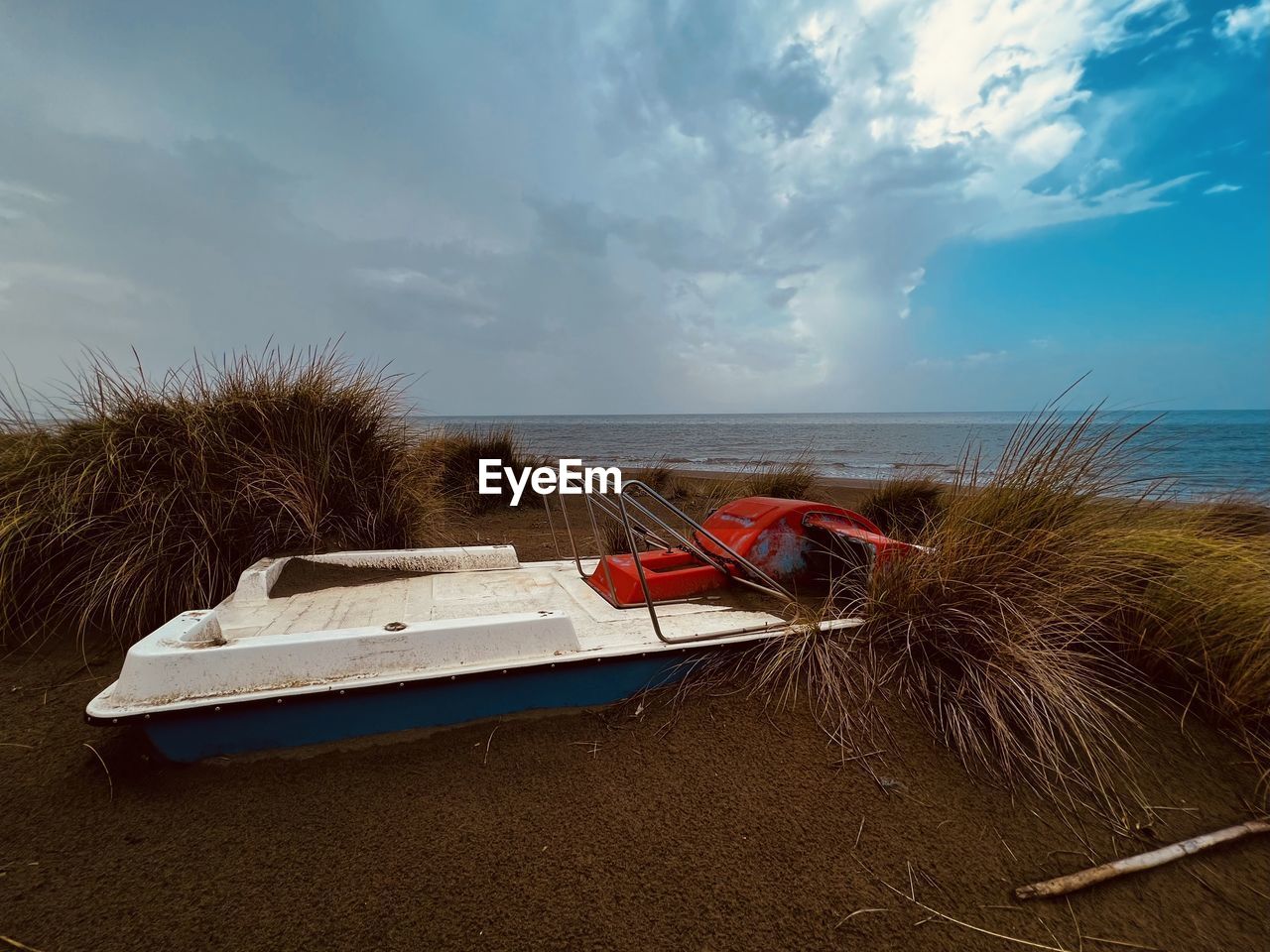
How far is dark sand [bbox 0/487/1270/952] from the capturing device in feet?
5.83

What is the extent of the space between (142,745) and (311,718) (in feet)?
2.38

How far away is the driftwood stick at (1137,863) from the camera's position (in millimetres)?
Result: 2000

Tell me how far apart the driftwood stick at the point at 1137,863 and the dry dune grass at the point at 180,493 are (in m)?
4.40

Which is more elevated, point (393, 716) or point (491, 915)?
point (393, 716)

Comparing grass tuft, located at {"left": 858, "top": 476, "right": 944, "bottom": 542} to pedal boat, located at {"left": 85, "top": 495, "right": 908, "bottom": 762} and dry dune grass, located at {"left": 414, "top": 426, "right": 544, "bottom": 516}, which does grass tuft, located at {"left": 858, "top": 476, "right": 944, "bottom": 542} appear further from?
dry dune grass, located at {"left": 414, "top": 426, "right": 544, "bottom": 516}

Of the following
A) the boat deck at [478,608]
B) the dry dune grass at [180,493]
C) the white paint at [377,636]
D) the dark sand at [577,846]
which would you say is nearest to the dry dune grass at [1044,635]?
the dark sand at [577,846]

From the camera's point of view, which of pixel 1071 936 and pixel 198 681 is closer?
pixel 1071 936

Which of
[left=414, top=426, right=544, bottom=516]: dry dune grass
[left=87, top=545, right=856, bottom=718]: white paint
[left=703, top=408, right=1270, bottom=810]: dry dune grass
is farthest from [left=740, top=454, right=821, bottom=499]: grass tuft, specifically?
[left=87, top=545, right=856, bottom=718]: white paint

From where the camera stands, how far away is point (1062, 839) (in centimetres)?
226

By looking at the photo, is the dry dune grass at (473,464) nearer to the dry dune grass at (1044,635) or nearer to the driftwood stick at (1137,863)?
the dry dune grass at (1044,635)

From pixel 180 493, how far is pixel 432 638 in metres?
2.57

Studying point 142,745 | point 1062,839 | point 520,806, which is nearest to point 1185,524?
point 1062,839

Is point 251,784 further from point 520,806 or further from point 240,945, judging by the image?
point 520,806

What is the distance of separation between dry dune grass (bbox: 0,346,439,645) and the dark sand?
3.06ft
